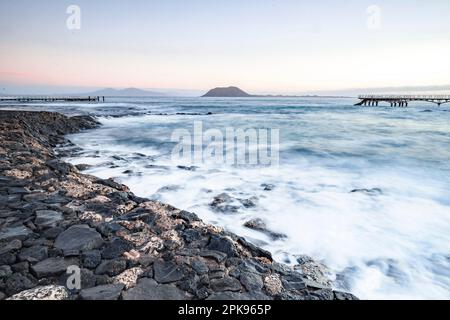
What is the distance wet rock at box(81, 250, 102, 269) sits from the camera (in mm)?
3418

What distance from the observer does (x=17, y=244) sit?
3.64 meters

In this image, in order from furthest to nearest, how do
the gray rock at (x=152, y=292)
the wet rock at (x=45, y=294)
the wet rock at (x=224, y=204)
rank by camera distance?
the wet rock at (x=224, y=204) → the gray rock at (x=152, y=292) → the wet rock at (x=45, y=294)

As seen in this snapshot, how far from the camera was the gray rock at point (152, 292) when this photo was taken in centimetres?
300

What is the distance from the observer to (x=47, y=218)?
173 inches

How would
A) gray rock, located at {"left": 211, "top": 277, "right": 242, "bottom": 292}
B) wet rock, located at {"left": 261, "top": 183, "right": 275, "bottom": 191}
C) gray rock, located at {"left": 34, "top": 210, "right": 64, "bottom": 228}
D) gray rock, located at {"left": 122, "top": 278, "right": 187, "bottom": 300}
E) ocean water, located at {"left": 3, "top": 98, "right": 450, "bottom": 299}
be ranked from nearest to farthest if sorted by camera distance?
gray rock, located at {"left": 122, "top": 278, "right": 187, "bottom": 300} < gray rock, located at {"left": 211, "top": 277, "right": 242, "bottom": 292} < gray rock, located at {"left": 34, "top": 210, "right": 64, "bottom": 228} < ocean water, located at {"left": 3, "top": 98, "right": 450, "bottom": 299} < wet rock, located at {"left": 261, "top": 183, "right": 275, "bottom": 191}

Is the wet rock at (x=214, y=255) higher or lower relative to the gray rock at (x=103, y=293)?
lower

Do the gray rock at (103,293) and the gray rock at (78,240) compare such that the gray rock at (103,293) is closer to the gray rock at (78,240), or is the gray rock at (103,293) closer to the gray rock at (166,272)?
the gray rock at (166,272)

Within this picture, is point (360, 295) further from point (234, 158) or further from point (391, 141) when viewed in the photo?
point (391, 141)

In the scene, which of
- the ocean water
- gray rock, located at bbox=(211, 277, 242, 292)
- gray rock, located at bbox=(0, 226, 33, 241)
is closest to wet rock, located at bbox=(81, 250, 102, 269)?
gray rock, located at bbox=(0, 226, 33, 241)

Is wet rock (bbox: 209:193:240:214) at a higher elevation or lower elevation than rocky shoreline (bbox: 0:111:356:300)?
lower

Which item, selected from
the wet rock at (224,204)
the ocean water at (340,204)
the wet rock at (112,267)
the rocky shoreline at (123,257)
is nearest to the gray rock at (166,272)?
the rocky shoreline at (123,257)

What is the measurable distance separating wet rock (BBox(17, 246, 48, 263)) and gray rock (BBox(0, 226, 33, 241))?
347 millimetres

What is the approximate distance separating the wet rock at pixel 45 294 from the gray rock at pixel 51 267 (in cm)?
22

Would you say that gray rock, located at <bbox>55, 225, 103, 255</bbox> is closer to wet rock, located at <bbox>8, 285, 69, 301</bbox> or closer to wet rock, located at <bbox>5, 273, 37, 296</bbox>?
wet rock, located at <bbox>5, 273, 37, 296</bbox>
